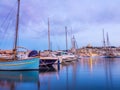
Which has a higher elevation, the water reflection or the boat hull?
the boat hull

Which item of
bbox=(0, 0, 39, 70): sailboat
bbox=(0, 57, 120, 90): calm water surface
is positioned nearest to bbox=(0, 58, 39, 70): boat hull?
bbox=(0, 0, 39, 70): sailboat

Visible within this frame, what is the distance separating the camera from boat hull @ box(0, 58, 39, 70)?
33.7 m

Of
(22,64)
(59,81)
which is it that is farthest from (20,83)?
(22,64)

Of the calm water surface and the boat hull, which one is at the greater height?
the boat hull

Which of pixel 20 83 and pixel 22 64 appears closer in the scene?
pixel 20 83

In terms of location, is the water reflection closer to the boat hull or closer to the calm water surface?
the calm water surface

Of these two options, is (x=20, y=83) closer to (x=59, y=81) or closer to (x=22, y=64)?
(x=59, y=81)

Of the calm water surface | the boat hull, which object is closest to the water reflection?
the calm water surface

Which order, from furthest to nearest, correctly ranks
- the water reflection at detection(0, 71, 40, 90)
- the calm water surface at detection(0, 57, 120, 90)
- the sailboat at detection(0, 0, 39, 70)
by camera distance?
1. the sailboat at detection(0, 0, 39, 70)
2. the water reflection at detection(0, 71, 40, 90)
3. the calm water surface at detection(0, 57, 120, 90)

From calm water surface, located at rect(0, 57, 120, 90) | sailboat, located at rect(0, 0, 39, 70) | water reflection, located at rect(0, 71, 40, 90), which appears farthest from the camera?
sailboat, located at rect(0, 0, 39, 70)

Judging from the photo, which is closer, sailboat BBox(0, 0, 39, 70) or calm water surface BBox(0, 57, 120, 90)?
calm water surface BBox(0, 57, 120, 90)

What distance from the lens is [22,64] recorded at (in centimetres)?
3381

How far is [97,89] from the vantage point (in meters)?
18.6

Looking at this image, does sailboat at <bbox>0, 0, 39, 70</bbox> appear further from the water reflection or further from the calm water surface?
the water reflection
